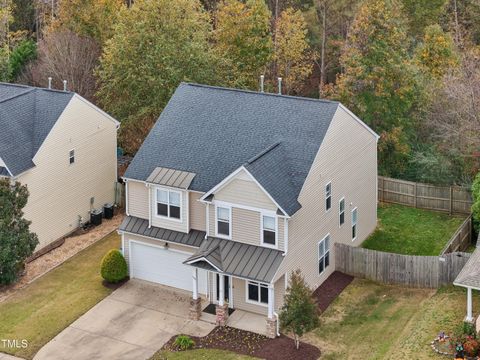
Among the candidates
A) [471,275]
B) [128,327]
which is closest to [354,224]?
[471,275]

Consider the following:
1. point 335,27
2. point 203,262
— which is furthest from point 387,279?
point 335,27

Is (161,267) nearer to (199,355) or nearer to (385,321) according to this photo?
(199,355)

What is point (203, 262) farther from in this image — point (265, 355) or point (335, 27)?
point (335, 27)

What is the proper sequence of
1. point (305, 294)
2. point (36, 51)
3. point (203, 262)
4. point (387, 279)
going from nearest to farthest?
point (305, 294) → point (203, 262) → point (387, 279) → point (36, 51)

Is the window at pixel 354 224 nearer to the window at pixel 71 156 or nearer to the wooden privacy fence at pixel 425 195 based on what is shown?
the wooden privacy fence at pixel 425 195

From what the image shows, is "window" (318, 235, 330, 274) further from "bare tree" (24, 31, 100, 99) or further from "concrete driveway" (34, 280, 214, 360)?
"bare tree" (24, 31, 100, 99)

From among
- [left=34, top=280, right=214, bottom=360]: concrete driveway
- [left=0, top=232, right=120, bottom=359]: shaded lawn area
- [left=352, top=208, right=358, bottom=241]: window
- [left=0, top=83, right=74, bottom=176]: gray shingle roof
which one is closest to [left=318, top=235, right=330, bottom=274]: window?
[left=352, top=208, right=358, bottom=241]: window
